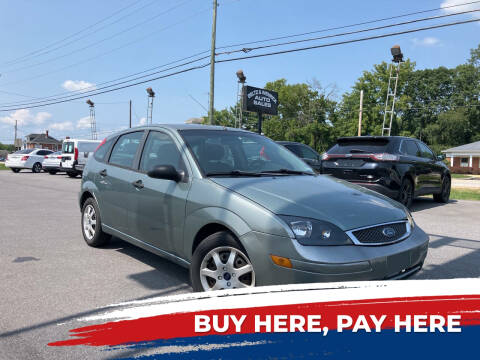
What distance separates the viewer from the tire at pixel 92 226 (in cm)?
512

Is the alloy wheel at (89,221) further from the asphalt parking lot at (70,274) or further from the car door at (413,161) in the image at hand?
the car door at (413,161)

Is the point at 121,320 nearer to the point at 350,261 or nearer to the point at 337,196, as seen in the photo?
the point at 350,261

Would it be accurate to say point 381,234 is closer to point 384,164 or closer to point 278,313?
point 278,313

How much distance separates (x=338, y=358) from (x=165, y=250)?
6.48 feet

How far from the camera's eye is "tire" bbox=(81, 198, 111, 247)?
512 cm

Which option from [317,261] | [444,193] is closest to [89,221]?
[317,261]

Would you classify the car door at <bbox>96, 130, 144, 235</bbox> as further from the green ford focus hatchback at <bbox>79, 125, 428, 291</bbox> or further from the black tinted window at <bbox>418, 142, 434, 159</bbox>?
the black tinted window at <bbox>418, 142, 434, 159</bbox>

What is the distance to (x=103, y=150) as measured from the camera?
5.25 m

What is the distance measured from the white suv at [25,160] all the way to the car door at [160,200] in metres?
25.3

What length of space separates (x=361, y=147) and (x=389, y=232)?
19.6 feet

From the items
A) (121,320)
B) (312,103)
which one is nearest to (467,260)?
(121,320)

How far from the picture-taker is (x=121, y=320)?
9.84 ft

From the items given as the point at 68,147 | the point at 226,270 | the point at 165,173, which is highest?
the point at 68,147

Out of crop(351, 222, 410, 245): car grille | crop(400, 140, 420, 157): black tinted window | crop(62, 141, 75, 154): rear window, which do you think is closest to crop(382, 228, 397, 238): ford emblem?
crop(351, 222, 410, 245): car grille
